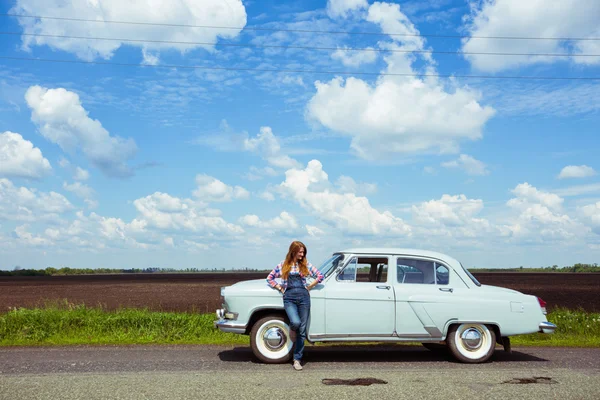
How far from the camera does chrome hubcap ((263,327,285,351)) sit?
35.8ft

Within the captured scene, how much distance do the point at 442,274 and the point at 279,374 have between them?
11.6 ft

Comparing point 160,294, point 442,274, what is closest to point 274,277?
point 442,274

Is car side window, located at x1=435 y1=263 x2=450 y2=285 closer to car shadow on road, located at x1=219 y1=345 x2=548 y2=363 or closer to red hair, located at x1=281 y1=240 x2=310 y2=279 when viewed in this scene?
car shadow on road, located at x1=219 y1=345 x2=548 y2=363

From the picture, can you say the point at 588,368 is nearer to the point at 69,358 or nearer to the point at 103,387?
the point at 103,387

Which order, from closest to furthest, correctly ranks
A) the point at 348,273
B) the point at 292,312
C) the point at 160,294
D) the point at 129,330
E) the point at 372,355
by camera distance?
the point at 292,312
the point at 348,273
the point at 372,355
the point at 129,330
the point at 160,294

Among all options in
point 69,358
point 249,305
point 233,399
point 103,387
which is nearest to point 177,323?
point 69,358

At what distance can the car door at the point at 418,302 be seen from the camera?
36.2ft

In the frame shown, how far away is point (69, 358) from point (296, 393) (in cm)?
514

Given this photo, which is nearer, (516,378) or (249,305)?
(516,378)

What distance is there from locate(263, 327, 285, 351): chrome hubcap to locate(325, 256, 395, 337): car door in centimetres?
78

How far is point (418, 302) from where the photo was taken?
1109 cm

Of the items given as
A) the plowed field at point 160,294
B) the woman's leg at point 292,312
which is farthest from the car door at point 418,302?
the plowed field at point 160,294

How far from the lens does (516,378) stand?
958 cm

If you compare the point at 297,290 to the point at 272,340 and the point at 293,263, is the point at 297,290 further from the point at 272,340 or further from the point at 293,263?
the point at 272,340
